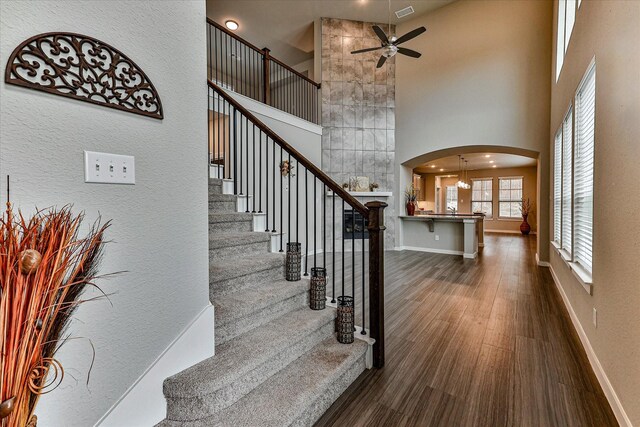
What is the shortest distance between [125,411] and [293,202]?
4.95 metres

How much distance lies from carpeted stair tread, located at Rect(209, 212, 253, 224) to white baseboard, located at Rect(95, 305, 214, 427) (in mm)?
1122

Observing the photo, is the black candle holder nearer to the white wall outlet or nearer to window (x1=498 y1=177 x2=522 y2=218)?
the white wall outlet

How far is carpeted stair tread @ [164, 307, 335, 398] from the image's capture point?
1344mm

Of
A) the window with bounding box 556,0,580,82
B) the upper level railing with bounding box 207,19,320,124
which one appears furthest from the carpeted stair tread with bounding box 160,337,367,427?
the upper level railing with bounding box 207,19,320,124

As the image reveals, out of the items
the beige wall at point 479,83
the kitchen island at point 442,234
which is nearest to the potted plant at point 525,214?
Result: the kitchen island at point 442,234

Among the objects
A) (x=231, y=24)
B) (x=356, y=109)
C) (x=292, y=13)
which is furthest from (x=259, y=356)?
(x=231, y=24)

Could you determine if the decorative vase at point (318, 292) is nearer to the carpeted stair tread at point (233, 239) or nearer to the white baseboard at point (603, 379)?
the carpeted stair tread at point (233, 239)

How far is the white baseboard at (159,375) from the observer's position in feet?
3.95

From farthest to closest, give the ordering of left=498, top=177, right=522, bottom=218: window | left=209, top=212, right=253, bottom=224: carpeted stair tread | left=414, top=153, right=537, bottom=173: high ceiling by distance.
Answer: left=498, top=177, right=522, bottom=218: window → left=414, top=153, right=537, bottom=173: high ceiling → left=209, top=212, right=253, bottom=224: carpeted stair tread

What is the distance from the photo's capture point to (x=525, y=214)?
34.9 ft

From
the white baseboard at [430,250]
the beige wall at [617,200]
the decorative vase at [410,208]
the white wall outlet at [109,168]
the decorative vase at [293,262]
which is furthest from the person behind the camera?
the decorative vase at [410,208]

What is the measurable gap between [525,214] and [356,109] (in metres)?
8.16

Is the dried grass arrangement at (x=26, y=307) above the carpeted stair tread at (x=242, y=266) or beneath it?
above

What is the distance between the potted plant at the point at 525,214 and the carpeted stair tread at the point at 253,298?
11.2 m
